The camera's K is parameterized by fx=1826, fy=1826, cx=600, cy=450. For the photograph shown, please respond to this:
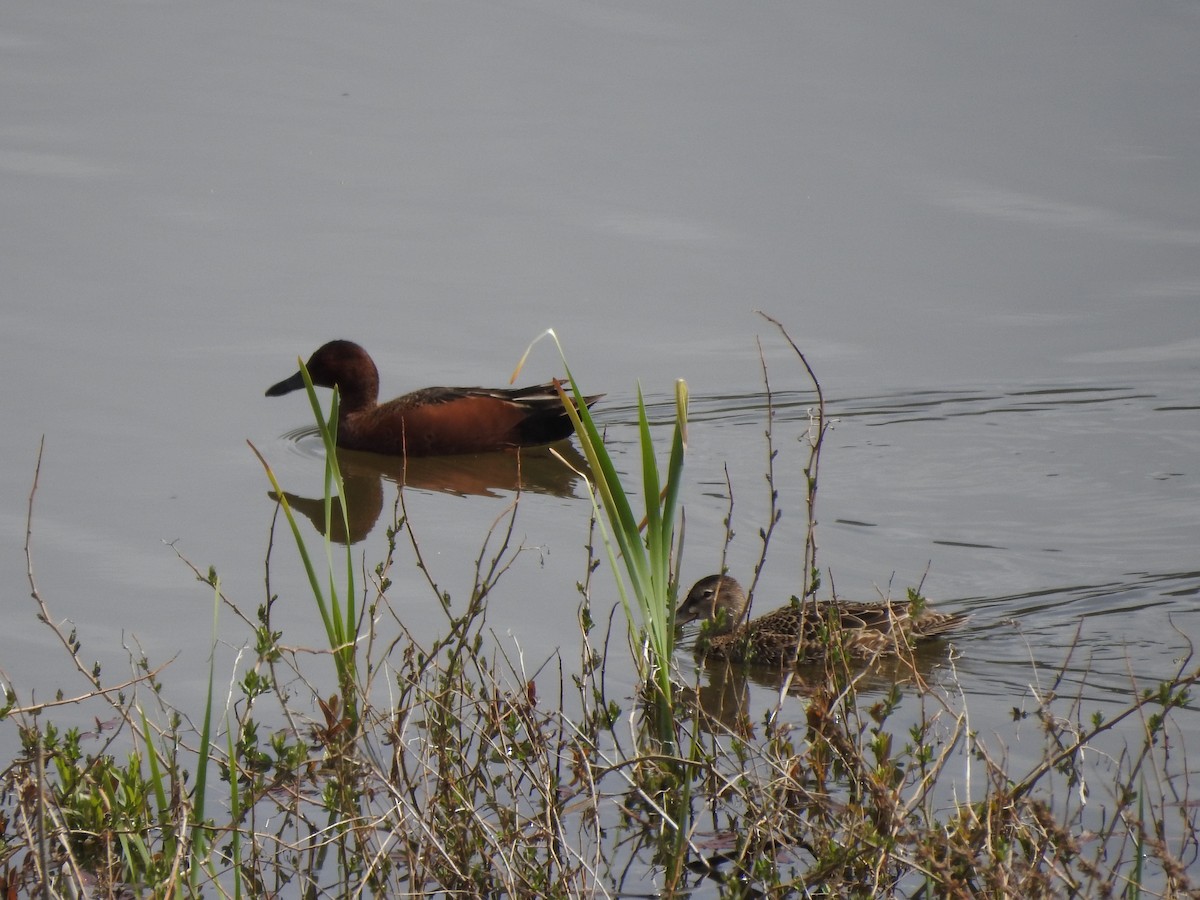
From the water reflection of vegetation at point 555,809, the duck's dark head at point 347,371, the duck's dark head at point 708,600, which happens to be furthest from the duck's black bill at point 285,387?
the water reflection of vegetation at point 555,809

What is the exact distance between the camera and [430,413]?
413 inches

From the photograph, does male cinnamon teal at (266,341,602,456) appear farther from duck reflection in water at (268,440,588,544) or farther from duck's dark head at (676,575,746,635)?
duck's dark head at (676,575,746,635)

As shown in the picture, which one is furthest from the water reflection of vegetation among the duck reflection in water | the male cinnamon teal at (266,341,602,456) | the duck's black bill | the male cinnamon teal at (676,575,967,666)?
the duck's black bill

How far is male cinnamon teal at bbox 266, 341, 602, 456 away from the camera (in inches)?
415

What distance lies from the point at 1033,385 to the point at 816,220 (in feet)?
9.75

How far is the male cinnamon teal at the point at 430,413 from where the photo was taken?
1053 cm

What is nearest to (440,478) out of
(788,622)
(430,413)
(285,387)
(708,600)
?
(430,413)

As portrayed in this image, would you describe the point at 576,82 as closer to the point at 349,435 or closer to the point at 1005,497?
the point at 349,435

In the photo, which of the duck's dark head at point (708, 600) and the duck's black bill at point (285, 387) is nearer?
the duck's dark head at point (708, 600)

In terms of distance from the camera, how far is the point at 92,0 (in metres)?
18.1

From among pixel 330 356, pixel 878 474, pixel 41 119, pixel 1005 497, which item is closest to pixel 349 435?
pixel 330 356

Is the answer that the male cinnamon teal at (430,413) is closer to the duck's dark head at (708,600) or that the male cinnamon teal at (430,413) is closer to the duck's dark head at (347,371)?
the duck's dark head at (347,371)

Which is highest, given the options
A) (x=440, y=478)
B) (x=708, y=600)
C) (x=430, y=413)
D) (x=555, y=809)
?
(x=430, y=413)

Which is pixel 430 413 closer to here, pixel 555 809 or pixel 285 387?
pixel 285 387
